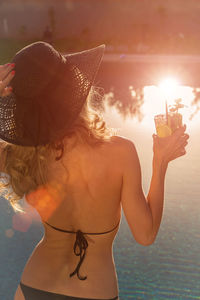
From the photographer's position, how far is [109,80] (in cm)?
1123

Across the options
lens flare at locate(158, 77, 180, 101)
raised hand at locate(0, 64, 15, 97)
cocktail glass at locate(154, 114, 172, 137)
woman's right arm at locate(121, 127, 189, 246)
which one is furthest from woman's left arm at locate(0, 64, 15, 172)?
lens flare at locate(158, 77, 180, 101)

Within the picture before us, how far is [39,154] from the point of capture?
128cm

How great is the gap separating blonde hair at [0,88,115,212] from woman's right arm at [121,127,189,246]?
110 millimetres

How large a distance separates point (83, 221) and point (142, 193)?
0.73ft

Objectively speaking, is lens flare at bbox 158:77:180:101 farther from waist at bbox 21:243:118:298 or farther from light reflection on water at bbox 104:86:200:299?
waist at bbox 21:243:118:298

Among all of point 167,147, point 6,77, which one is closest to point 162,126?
point 167,147

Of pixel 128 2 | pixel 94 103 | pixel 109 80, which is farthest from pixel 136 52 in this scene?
pixel 94 103

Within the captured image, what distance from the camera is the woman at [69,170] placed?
47.2 inches

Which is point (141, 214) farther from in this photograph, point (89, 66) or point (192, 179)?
point (192, 179)

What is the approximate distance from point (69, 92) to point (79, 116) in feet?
0.28

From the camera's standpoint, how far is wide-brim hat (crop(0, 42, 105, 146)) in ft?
3.86

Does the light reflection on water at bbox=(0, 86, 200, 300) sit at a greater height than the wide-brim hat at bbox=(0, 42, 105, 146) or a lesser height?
lesser

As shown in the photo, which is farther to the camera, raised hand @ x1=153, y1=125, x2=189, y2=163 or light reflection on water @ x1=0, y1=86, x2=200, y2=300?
light reflection on water @ x1=0, y1=86, x2=200, y2=300

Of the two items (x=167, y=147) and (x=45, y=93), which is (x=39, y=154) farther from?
(x=167, y=147)
